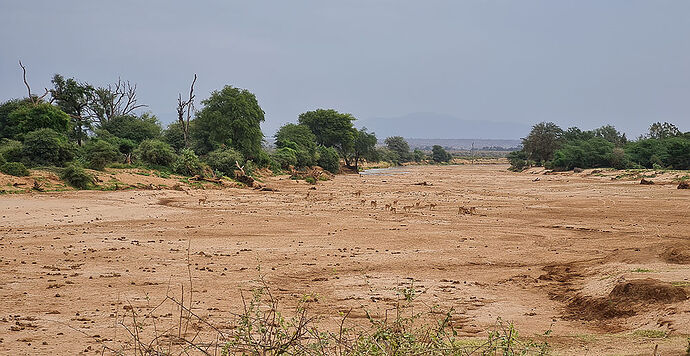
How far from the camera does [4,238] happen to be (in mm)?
13047

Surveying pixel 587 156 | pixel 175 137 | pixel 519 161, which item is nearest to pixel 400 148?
pixel 519 161

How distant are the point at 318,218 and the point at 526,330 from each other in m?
12.3

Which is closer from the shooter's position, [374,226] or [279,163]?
[374,226]

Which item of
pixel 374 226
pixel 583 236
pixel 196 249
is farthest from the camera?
pixel 374 226

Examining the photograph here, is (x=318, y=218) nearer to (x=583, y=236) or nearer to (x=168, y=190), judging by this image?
(x=583, y=236)

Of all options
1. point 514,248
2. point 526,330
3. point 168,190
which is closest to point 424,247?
point 514,248

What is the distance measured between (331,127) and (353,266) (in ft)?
180

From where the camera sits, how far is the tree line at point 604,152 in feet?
143

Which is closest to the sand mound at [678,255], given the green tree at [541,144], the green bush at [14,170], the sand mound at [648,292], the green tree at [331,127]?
the sand mound at [648,292]

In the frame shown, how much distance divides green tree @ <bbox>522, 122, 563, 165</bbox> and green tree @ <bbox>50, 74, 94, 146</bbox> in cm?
4847

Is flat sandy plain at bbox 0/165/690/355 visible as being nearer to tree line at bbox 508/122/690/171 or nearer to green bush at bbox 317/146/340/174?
tree line at bbox 508/122/690/171

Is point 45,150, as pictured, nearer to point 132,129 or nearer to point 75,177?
point 75,177

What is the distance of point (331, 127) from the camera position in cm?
6500

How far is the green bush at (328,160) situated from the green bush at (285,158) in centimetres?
761
